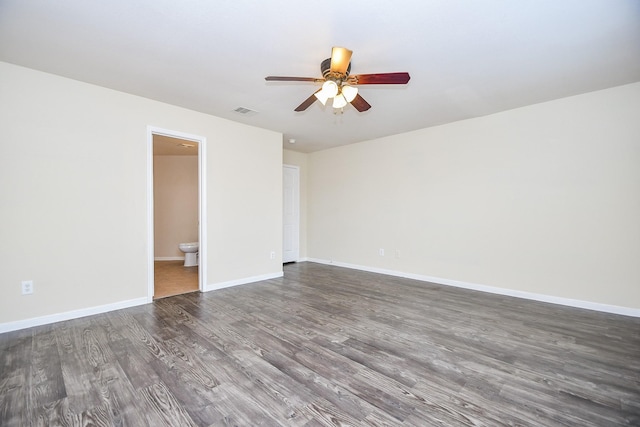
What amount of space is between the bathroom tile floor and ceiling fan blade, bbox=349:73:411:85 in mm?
3613

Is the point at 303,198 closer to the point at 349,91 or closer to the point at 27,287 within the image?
the point at 349,91

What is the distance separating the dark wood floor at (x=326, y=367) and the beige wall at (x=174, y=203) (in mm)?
3787

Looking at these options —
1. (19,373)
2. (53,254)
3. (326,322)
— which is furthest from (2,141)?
(326,322)

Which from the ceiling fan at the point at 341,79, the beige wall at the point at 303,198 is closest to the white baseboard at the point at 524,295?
the beige wall at the point at 303,198

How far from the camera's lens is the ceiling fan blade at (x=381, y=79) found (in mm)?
2094

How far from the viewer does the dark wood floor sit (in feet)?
5.27

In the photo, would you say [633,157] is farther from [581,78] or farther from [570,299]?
[570,299]

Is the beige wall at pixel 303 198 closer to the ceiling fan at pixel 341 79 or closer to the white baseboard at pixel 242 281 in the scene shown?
the white baseboard at pixel 242 281

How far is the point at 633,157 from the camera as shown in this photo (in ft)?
10.0

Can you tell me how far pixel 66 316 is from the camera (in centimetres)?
293

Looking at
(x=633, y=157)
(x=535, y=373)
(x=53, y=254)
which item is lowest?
(x=535, y=373)

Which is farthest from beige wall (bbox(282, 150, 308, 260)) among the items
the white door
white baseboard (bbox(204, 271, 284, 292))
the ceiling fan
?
the ceiling fan

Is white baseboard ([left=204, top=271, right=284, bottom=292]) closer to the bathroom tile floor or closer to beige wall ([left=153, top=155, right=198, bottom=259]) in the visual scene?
the bathroom tile floor

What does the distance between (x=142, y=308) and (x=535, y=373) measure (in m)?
3.91
